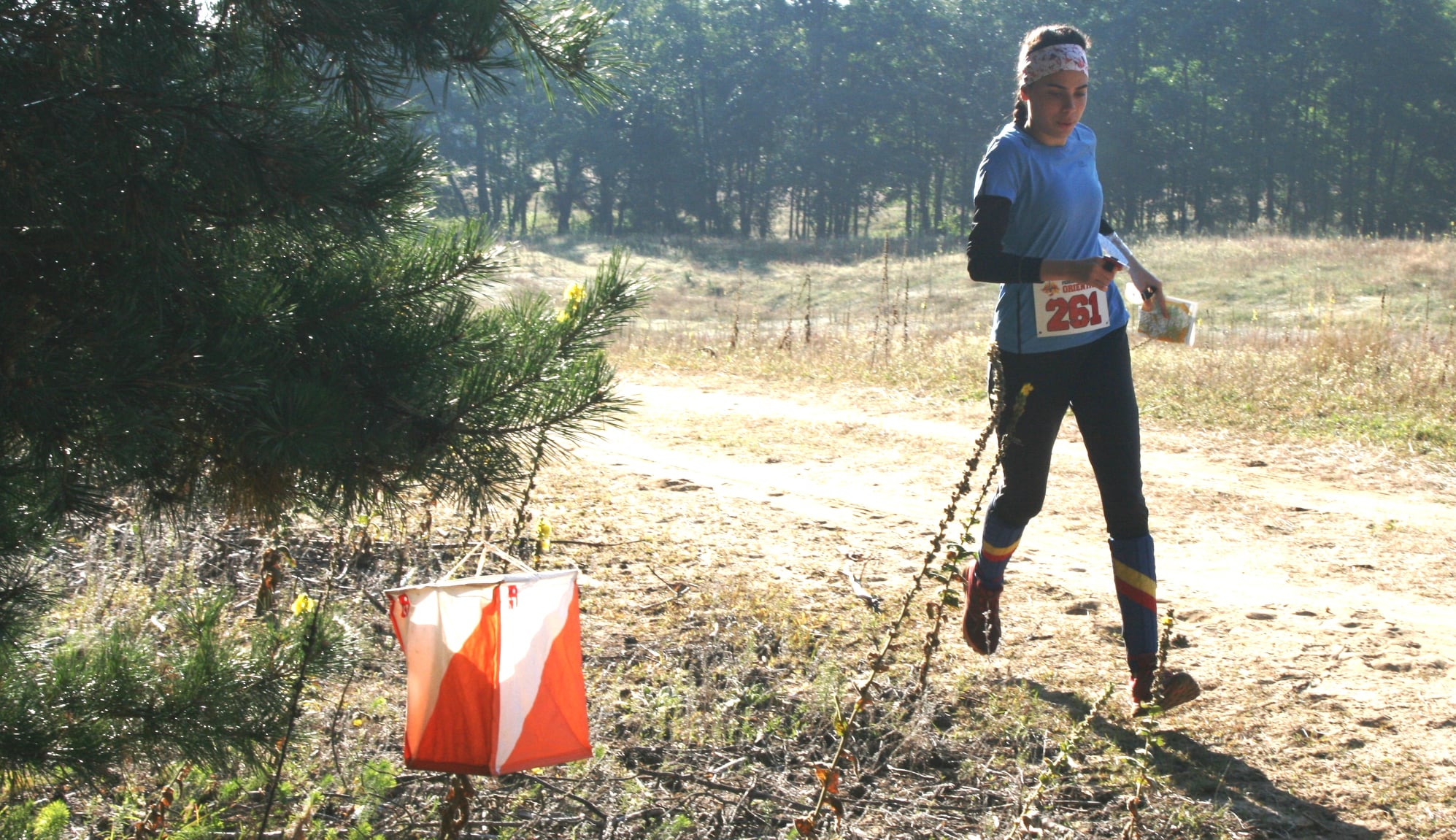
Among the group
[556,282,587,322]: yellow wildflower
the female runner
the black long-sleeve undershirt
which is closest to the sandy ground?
the female runner

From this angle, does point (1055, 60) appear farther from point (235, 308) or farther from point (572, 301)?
point (235, 308)

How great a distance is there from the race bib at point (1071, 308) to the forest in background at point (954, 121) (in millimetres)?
44392

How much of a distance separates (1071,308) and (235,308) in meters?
2.53

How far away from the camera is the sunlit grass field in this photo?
29.1 ft

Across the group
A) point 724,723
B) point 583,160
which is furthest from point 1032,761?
point 583,160

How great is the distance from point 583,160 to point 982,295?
36.4 m

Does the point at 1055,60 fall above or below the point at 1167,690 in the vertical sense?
above

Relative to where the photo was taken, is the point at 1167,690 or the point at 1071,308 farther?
the point at 1071,308

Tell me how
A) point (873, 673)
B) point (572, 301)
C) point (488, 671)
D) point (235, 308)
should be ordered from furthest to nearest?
1. point (873, 673)
2. point (572, 301)
3. point (488, 671)
4. point (235, 308)

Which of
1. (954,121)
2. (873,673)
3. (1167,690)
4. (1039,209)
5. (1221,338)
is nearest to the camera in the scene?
(873,673)

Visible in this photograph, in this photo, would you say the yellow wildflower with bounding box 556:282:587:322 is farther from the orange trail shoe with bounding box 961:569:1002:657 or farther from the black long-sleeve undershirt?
the orange trail shoe with bounding box 961:569:1002:657

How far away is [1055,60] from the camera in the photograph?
11.6 ft

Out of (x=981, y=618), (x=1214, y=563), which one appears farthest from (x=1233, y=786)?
(x=1214, y=563)

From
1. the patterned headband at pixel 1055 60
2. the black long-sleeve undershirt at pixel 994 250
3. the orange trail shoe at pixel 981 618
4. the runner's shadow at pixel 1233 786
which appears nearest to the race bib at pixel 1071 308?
the black long-sleeve undershirt at pixel 994 250
